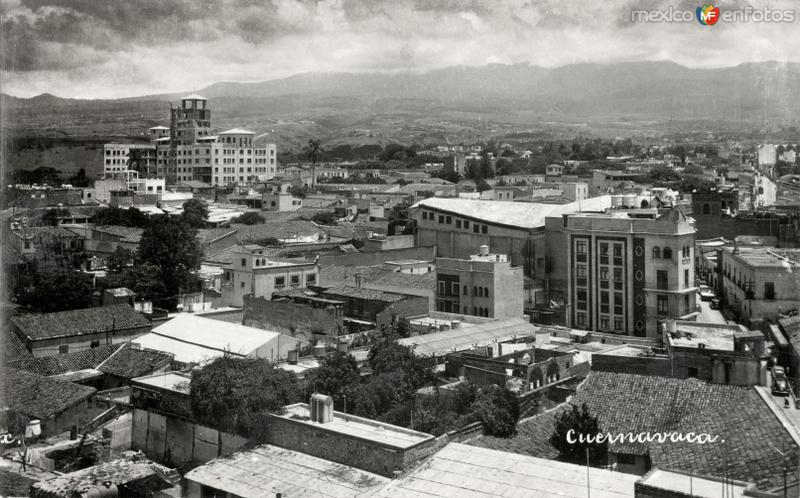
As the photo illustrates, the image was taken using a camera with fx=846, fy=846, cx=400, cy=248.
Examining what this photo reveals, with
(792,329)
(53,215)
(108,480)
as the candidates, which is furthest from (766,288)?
(53,215)

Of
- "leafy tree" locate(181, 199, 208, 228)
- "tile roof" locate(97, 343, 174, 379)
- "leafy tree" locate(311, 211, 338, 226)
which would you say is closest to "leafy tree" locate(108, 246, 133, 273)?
"leafy tree" locate(181, 199, 208, 228)

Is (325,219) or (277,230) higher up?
(325,219)

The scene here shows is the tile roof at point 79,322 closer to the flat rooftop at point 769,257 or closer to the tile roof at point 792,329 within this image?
the tile roof at point 792,329

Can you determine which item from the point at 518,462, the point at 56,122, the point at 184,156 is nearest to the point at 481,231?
the point at 518,462

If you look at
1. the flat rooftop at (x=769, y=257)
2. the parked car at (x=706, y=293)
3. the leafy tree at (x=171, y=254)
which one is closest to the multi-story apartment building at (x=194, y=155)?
the leafy tree at (x=171, y=254)

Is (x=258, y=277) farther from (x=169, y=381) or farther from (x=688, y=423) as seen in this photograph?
(x=688, y=423)

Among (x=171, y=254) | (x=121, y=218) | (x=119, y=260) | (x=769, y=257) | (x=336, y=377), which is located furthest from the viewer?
(x=121, y=218)

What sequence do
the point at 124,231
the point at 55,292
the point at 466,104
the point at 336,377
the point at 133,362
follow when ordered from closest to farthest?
1. the point at 336,377
2. the point at 133,362
3. the point at 55,292
4. the point at 124,231
5. the point at 466,104
